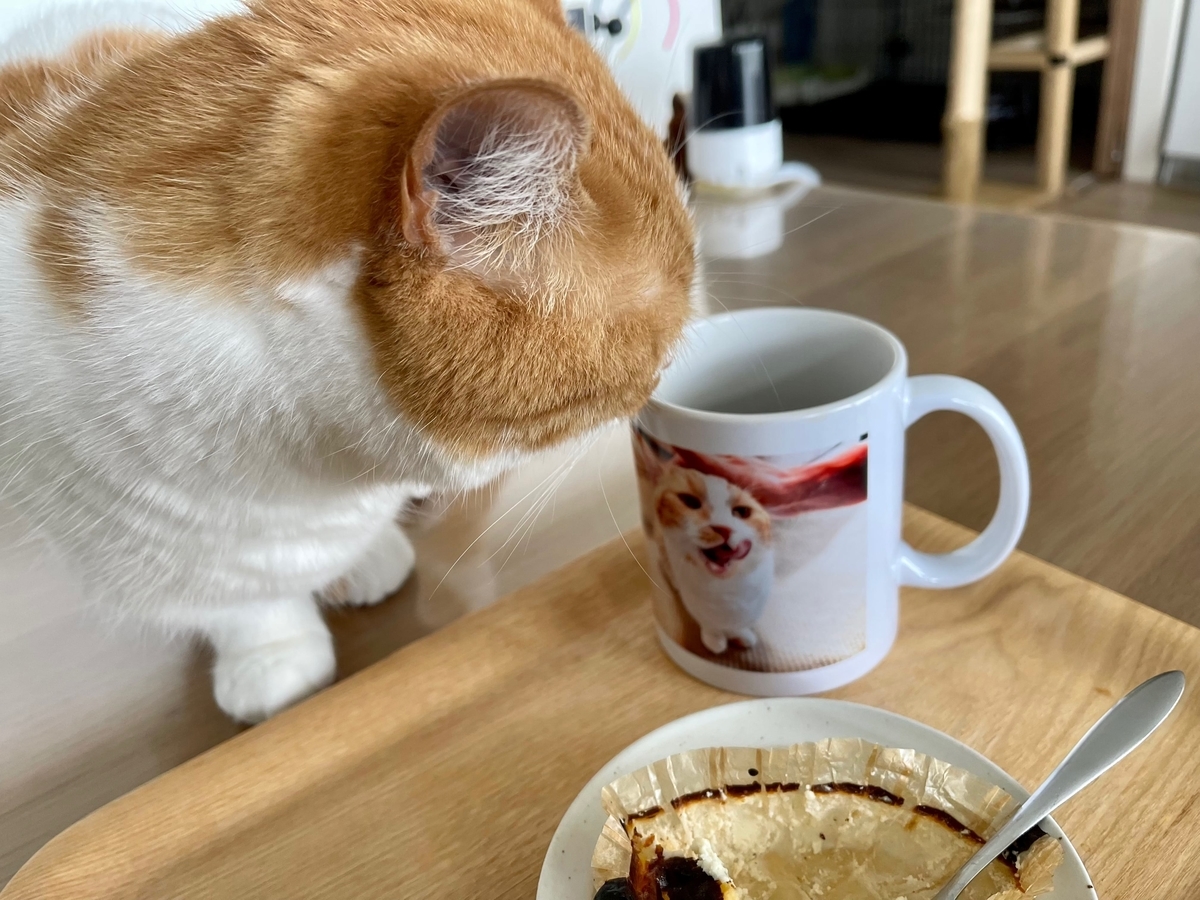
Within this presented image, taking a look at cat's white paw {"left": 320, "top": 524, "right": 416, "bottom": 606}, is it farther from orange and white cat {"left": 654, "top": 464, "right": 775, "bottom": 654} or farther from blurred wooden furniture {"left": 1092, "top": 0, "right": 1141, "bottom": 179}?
→ blurred wooden furniture {"left": 1092, "top": 0, "right": 1141, "bottom": 179}

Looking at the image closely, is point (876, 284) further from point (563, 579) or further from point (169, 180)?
point (169, 180)

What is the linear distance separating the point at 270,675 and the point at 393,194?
31 centimetres

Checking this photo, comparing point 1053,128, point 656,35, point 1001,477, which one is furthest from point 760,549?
point 1053,128

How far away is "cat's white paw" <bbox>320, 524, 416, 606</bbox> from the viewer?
1.88ft

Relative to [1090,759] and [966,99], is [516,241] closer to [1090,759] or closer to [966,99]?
[1090,759]

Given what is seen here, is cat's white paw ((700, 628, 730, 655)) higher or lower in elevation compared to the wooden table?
higher

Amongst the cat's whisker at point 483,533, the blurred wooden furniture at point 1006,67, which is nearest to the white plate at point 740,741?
the cat's whisker at point 483,533

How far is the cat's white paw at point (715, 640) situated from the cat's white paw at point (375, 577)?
24 centimetres

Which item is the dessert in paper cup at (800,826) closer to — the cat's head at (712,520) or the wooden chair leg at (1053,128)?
the cat's head at (712,520)

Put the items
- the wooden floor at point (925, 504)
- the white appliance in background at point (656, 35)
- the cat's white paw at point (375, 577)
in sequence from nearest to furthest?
1. the wooden floor at point (925, 504)
2. the cat's white paw at point (375, 577)
3. the white appliance in background at point (656, 35)

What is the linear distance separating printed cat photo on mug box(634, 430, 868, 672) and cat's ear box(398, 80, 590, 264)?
124 millimetres

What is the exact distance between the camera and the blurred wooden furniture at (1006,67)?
142cm

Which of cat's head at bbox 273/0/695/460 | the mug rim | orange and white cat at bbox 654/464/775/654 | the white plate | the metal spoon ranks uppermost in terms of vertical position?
cat's head at bbox 273/0/695/460

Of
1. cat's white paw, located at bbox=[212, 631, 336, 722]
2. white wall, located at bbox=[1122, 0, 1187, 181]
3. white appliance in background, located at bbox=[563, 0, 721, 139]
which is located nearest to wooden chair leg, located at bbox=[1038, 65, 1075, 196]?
white wall, located at bbox=[1122, 0, 1187, 181]
